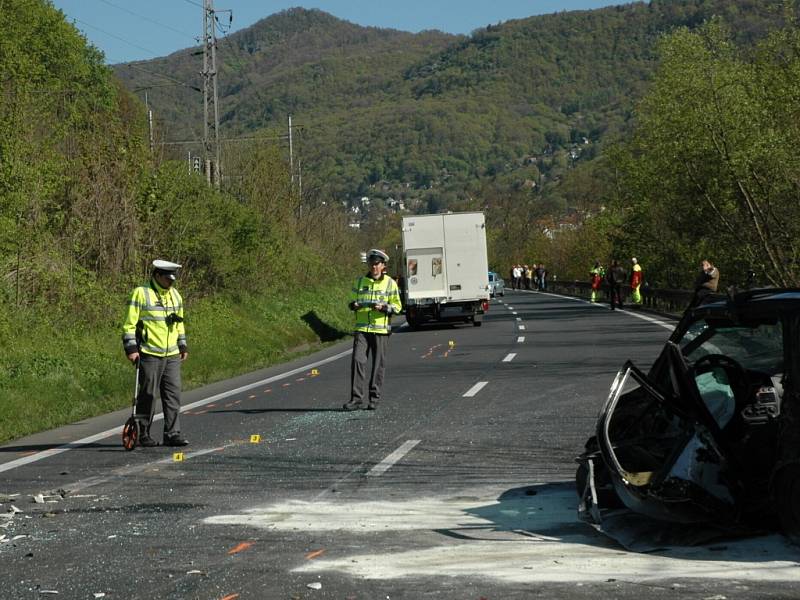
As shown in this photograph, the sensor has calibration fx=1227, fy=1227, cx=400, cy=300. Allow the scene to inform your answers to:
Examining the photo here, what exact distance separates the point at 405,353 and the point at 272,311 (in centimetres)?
914

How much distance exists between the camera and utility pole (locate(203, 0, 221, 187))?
3436 cm

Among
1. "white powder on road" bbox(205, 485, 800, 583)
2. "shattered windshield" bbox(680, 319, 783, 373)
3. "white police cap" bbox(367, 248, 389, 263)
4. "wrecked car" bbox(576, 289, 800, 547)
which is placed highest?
"white police cap" bbox(367, 248, 389, 263)

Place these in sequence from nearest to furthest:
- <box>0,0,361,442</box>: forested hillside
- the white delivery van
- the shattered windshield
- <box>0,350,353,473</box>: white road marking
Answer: the shattered windshield
<box>0,350,353,473</box>: white road marking
<box>0,0,361,442</box>: forested hillside
the white delivery van

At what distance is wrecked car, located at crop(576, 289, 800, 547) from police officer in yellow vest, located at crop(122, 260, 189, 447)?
5636 mm

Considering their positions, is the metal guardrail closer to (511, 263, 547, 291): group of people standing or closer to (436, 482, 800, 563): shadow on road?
(436, 482, 800, 563): shadow on road

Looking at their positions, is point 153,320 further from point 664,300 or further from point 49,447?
point 664,300

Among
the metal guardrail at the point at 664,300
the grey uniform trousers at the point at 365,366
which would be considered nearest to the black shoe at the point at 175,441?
the grey uniform trousers at the point at 365,366

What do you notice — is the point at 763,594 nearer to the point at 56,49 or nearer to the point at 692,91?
the point at 692,91

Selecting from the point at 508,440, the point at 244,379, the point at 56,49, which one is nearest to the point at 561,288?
the point at 56,49

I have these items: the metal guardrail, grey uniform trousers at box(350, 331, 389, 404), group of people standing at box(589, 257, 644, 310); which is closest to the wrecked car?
grey uniform trousers at box(350, 331, 389, 404)

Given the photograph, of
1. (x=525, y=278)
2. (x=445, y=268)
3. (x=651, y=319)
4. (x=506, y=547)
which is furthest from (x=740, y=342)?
(x=525, y=278)

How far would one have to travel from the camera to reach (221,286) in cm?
→ 3127

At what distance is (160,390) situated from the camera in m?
11.7

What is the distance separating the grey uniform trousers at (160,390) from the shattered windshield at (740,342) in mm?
5801
